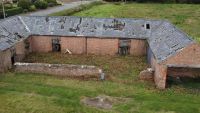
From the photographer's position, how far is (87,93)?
26.5 meters

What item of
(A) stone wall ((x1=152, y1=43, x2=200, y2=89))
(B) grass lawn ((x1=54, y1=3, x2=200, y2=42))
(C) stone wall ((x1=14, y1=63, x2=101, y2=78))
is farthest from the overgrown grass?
(A) stone wall ((x1=152, y1=43, x2=200, y2=89))

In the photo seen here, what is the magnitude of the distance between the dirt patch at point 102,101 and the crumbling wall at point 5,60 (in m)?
9.20

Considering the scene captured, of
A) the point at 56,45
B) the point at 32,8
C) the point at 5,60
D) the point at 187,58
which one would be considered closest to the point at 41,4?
the point at 32,8

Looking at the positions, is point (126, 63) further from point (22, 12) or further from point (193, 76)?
point (22, 12)

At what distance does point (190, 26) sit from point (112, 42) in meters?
20.3

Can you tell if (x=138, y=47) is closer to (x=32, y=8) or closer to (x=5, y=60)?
(x=5, y=60)

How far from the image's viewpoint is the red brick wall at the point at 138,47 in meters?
36.6

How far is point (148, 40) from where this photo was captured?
3550 centimetres

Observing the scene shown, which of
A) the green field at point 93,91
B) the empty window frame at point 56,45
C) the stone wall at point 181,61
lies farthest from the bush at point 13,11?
the stone wall at point 181,61

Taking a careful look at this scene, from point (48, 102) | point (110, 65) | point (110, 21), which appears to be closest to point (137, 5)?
point (110, 21)

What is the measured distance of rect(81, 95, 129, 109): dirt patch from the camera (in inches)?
976

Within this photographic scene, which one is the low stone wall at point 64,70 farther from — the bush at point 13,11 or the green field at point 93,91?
the bush at point 13,11

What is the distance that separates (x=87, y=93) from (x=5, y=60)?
917 cm

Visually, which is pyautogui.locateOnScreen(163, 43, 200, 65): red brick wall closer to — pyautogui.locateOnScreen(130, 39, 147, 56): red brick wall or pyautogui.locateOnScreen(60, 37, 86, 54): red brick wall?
pyautogui.locateOnScreen(130, 39, 147, 56): red brick wall
